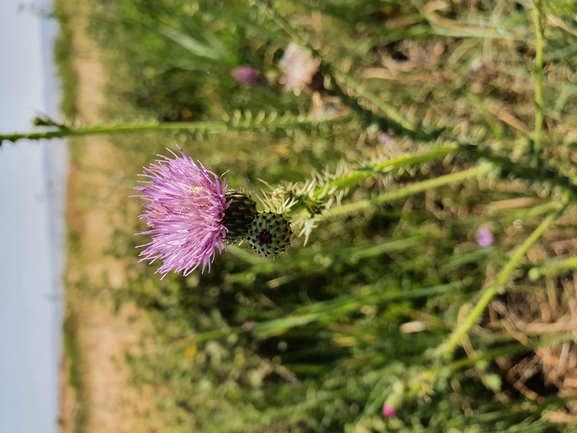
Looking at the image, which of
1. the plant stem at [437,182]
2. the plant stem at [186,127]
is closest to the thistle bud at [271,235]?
the plant stem at [437,182]

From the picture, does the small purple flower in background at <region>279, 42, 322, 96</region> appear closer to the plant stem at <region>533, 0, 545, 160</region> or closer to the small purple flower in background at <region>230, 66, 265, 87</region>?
the small purple flower in background at <region>230, 66, 265, 87</region>

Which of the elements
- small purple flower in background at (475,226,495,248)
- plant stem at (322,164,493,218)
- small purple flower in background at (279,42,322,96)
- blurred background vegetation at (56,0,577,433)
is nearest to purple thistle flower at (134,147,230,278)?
plant stem at (322,164,493,218)

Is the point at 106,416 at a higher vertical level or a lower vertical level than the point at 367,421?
lower

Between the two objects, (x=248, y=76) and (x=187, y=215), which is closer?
(x=187, y=215)

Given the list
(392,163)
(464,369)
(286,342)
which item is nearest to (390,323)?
(464,369)

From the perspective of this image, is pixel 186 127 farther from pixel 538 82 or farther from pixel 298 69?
pixel 538 82

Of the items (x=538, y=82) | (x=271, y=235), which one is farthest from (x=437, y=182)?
(x=271, y=235)

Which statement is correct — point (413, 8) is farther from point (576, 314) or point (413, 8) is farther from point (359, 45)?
point (576, 314)
